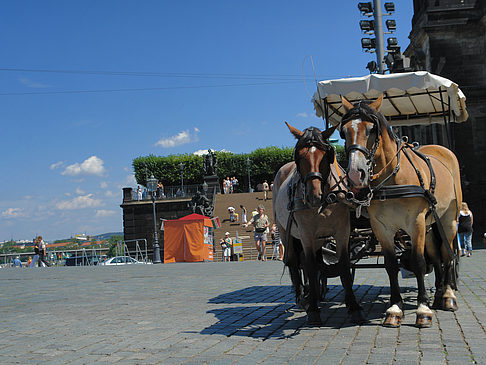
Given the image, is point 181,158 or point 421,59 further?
point 181,158

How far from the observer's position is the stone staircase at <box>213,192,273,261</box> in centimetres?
3084

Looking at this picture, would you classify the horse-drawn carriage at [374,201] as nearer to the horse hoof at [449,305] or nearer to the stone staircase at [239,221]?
the horse hoof at [449,305]

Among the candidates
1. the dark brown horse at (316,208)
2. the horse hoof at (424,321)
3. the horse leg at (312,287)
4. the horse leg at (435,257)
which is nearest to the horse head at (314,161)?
the dark brown horse at (316,208)

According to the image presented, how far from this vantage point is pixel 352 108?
19.3 ft

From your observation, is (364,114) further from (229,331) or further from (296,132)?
(229,331)

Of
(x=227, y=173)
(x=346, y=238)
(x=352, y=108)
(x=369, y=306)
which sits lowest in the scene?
(x=369, y=306)

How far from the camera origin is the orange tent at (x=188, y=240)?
2581cm

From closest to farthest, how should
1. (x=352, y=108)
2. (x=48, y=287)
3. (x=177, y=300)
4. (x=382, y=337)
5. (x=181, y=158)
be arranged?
(x=382, y=337) < (x=352, y=108) < (x=177, y=300) < (x=48, y=287) < (x=181, y=158)

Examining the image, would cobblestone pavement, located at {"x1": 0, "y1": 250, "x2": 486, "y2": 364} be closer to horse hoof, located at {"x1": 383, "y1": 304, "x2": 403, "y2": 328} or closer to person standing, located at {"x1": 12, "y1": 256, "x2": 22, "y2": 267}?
horse hoof, located at {"x1": 383, "y1": 304, "x2": 403, "y2": 328}

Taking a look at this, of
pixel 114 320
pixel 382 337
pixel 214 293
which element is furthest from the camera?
pixel 214 293

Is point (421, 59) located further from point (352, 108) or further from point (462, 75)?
point (352, 108)

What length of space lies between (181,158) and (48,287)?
55.3 meters

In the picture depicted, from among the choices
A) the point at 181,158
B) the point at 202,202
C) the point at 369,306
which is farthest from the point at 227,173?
the point at 369,306

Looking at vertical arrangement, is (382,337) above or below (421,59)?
below
